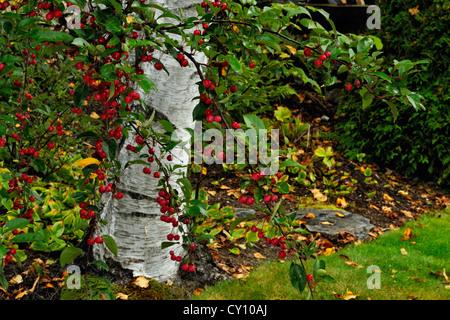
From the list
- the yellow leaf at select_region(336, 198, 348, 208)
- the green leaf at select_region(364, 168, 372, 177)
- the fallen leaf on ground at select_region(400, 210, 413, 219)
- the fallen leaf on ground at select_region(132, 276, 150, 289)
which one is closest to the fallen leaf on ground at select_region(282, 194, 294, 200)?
the yellow leaf at select_region(336, 198, 348, 208)

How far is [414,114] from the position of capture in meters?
4.95

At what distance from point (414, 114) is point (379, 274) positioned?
9.43ft

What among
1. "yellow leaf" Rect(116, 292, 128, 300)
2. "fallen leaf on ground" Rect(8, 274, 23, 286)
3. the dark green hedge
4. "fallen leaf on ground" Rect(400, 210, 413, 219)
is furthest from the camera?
the dark green hedge

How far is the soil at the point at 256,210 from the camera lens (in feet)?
8.08

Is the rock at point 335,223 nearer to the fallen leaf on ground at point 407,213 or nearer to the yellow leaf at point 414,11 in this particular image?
the fallen leaf on ground at point 407,213

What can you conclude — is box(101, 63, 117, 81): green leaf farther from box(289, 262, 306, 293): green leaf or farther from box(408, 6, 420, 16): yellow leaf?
box(408, 6, 420, 16): yellow leaf

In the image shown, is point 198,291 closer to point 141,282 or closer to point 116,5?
point 141,282

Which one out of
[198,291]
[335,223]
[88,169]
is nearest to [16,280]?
[198,291]

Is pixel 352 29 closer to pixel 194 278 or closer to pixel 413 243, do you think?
pixel 413 243

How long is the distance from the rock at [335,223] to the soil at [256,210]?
0.28 feet

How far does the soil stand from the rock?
9cm

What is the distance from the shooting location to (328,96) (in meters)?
6.42

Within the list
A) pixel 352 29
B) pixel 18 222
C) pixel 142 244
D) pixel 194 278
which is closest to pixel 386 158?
pixel 352 29

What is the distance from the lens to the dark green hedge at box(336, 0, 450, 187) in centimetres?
492
